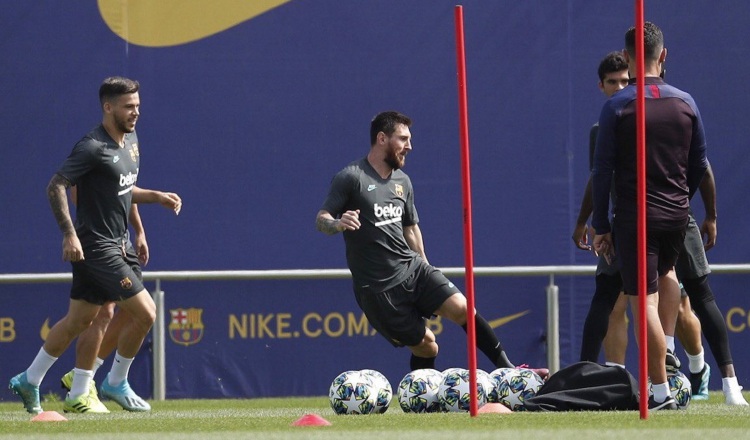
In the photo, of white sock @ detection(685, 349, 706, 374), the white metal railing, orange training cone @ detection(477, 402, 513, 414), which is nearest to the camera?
orange training cone @ detection(477, 402, 513, 414)

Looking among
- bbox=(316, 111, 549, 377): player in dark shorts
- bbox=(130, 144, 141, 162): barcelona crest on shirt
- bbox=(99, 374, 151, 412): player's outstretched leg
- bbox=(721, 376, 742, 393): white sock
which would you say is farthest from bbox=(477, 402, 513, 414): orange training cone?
bbox=(130, 144, 141, 162): barcelona crest on shirt

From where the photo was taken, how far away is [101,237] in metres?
8.79

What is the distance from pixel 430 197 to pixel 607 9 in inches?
75.9

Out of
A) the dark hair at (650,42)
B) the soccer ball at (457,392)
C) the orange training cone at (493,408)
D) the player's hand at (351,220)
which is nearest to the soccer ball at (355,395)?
the soccer ball at (457,392)

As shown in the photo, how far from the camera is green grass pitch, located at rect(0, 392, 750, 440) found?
6.02 m

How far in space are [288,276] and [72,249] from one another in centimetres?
260

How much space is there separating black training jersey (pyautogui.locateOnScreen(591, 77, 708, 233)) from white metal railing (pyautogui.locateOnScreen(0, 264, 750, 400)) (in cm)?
330

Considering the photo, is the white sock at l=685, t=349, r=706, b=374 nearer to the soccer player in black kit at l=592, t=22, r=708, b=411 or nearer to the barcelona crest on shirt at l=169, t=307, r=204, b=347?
the soccer player in black kit at l=592, t=22, r=708, b=411

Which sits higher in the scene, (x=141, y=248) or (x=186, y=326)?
(x=141, y=248)

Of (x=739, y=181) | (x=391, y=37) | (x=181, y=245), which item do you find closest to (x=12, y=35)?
(x=181, y=245)

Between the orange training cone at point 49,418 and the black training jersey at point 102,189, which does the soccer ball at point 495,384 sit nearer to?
the orange training cone at point 49,418

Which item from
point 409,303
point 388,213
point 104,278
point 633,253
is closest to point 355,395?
point 409,303

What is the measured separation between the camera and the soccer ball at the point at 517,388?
7.92m

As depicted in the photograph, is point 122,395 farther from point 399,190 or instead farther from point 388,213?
point 399,190
